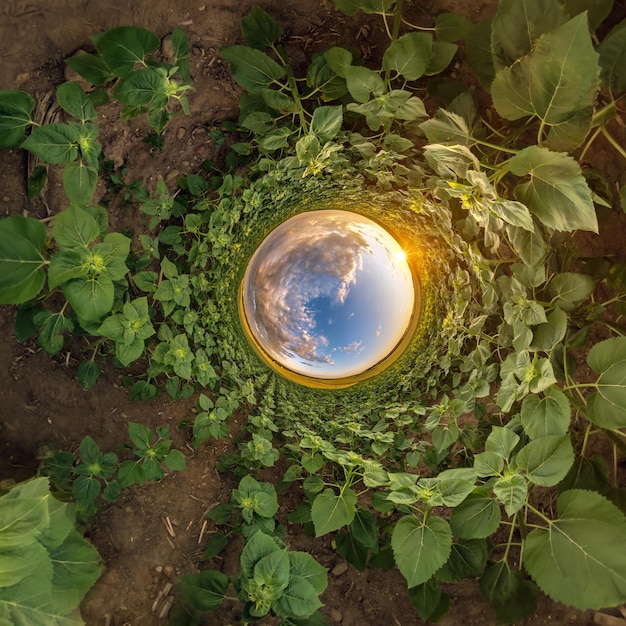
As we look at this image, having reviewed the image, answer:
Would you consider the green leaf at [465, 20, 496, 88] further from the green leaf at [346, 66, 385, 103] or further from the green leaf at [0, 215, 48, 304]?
the green leaf at [0, 215, 48, 304]

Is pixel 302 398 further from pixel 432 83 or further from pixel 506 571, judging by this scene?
pixel 432 83

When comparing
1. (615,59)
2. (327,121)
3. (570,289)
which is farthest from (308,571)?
(615,59)

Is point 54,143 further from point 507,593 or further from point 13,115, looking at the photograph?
point 507,593

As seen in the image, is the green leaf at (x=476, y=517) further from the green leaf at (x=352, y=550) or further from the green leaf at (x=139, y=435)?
the green leaf at (x=139, y=435)

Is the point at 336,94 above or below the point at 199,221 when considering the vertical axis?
above

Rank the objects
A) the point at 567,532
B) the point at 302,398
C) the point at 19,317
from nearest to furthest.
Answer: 1. the point at 567,532
2. the point at 19,317
3. the point at 302,398

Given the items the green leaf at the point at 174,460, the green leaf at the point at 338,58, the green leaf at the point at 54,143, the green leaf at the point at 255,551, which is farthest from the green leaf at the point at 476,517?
the green leaf at the point at 54,143

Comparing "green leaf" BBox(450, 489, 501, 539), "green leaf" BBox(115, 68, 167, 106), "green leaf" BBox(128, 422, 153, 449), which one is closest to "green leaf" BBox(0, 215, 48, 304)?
"green leaf" BBox(115, 68, 167, 106)

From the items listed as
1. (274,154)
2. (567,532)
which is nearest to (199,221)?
(274,154)
